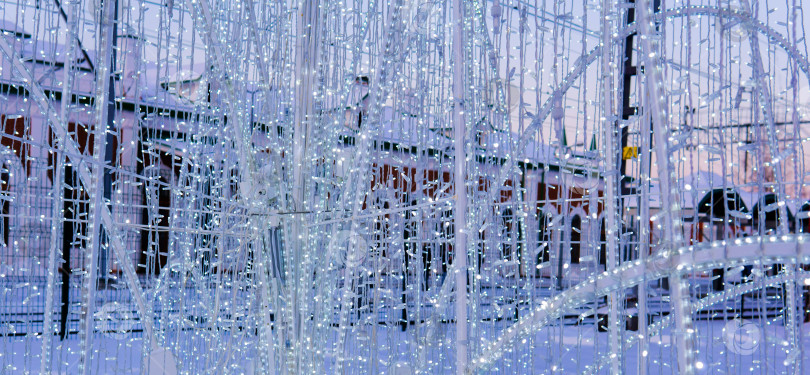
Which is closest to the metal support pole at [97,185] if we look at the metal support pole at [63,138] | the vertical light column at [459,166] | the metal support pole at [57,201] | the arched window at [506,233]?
the metal support pole at [63,138]

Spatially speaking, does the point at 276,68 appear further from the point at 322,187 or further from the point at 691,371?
the point at 691,371

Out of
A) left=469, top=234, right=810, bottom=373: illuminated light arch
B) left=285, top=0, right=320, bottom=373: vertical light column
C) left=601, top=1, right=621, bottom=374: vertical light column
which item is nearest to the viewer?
left=469, top=234, right=810, bottom=373: illuminated light arch

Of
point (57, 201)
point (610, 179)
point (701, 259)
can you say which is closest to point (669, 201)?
point (701, 259)

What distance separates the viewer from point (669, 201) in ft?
2.67

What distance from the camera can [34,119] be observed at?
5.70 m

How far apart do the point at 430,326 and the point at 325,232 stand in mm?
395

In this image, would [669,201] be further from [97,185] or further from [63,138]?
[63,138]

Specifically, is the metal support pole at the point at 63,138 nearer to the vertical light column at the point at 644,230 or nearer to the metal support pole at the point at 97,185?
the metal support pole at the point at 97,185

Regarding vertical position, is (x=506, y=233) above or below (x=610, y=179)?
below

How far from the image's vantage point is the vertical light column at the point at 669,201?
804mm

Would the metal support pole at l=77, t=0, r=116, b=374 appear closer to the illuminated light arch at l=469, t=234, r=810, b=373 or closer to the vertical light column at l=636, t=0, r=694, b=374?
the illuminated light arch at l=469, t=234, r=810, b=373

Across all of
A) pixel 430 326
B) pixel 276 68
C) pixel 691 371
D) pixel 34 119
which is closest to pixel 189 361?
pixel 430 326

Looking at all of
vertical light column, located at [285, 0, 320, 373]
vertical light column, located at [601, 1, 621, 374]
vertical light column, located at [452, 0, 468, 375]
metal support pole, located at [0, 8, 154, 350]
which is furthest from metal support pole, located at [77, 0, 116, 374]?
vertical light column, located at [601, 1, 621, 374]

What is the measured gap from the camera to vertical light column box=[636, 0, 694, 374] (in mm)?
804
